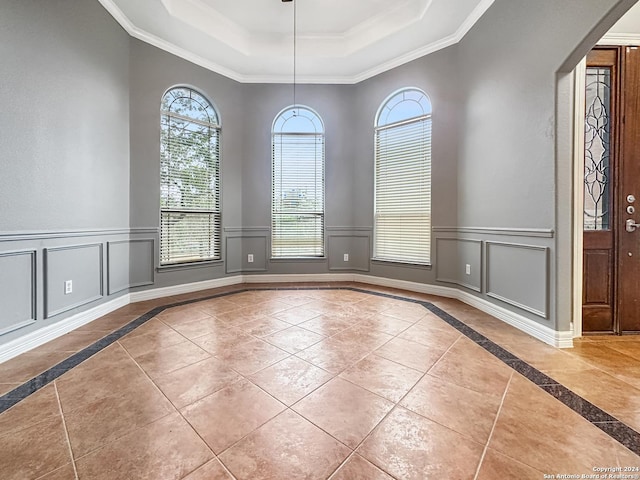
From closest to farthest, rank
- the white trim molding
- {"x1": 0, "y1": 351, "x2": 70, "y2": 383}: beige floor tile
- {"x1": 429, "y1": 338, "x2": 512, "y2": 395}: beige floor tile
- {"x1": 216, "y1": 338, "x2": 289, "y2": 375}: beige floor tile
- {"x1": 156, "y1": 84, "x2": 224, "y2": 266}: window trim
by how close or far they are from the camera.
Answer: {"x1": 429, "y1": 338, "x2": 512, "y2": 395}: beige floor tile < {"x1": 0, "y1": 351, "x2": 70, "y2": 383}: beige floor tile < {"x1": 216, "y1": 338, "x2": 289, "y2": 375}: beige floor tile < the white trim molding < {"x1": 156, "y1": 84, "x2": 224, "y2": 266}: window trim

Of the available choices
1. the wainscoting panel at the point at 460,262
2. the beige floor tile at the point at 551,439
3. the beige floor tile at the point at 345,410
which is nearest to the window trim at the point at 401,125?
the wainscoting panel at the point at 460,262

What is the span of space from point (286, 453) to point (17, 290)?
2.34 metres

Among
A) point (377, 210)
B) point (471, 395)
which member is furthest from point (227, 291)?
point (471, 395)

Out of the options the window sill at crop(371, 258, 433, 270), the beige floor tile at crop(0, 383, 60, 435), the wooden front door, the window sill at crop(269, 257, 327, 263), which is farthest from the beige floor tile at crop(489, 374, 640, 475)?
the window sill at crop(269, 257, 327, 263)

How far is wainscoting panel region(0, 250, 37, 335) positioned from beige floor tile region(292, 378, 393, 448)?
219 centimetres

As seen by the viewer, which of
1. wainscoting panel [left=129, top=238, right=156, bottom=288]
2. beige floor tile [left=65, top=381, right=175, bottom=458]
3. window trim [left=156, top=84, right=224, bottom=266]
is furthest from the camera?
window trim [left=156, top=84, right=224, bottom=266]

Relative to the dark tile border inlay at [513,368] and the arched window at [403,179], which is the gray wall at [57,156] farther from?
the arched window at [403,179]

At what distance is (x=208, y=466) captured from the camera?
1.11 m

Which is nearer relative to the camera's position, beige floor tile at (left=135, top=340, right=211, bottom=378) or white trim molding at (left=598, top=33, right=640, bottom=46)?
beige floor tile at (left=135, top=340, right=211, bottom=378)

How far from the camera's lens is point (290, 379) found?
1.74 meters

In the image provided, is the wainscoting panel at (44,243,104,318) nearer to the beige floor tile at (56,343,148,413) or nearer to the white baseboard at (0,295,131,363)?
the white baseboard at (0,295,131,363)

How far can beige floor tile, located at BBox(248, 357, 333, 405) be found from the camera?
1598 mm

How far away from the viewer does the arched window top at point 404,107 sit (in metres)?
3.83

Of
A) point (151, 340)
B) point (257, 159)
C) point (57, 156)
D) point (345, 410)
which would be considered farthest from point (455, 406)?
point (257, 159)
